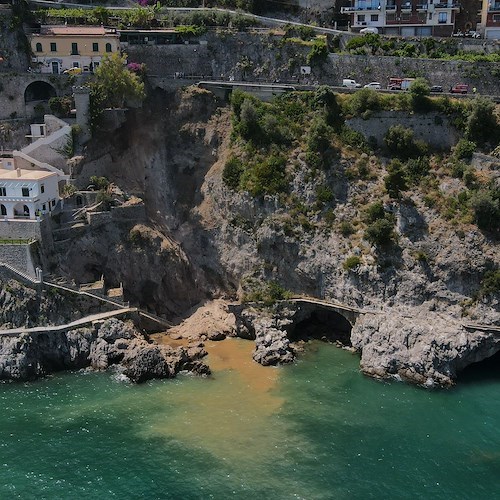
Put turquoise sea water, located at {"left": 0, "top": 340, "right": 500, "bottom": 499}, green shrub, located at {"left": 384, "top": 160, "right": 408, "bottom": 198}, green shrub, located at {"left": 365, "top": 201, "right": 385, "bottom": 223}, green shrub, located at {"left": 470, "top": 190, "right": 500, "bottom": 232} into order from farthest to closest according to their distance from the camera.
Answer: green shrub, located at {"left": 384, "top": 160, "right": 408, "bottom": 198} → green shrub, located at {"left": 365, "top": 201, "right": 385, "bottom": 223} → green shrub, located at {"left": 470, "top": 190, "right": 500, "bottom": 232} → turquoise sea water, located at {"left": 0, "top": 340, "right": 500, "bottom": 499}

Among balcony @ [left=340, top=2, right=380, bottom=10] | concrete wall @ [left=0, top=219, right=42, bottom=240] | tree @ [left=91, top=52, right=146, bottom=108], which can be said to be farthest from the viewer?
balcony @ [left=340, top=2, right=380, bottom=10]

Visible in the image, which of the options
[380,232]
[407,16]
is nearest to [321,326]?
[380,232]

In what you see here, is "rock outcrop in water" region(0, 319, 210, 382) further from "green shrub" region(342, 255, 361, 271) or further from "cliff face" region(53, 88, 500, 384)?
"green shrub" region(342, 255, 361, 271)

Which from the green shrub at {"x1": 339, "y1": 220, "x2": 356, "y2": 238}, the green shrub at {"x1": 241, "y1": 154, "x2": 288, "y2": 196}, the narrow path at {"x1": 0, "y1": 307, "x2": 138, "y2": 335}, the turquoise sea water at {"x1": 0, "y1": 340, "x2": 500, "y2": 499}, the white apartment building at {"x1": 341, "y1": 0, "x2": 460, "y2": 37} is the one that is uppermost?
the white apartment building at {"x1": 341, "y1": 0, "x2": 460, "y2": 37}

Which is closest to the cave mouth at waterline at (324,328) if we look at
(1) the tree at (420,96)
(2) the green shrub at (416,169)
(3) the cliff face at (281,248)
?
(3) the cliff face at (281,248)

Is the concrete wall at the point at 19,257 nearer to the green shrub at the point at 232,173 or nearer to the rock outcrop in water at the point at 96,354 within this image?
the rock outcrop in water at the point at 96,354

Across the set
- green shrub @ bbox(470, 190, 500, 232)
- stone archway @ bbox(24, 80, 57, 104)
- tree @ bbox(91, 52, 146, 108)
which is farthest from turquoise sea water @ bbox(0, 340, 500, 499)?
stone archway @ bbox(24, 80, 57, 104)
